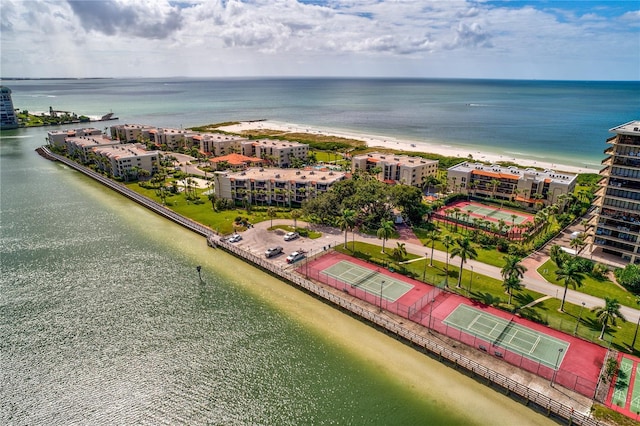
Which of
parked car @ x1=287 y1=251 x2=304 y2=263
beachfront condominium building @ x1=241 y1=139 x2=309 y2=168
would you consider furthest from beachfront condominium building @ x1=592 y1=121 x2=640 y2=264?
beachfront condominium building @ x1=241 y1=139 x2=309 y2=168

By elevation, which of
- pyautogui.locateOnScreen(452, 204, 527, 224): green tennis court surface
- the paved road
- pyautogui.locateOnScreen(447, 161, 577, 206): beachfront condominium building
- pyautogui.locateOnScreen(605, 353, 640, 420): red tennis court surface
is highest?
pyautogui.locateOnScreen(447, 161, 577, 206): beachfront condominium building

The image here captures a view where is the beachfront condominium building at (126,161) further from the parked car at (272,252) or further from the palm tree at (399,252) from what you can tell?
the palm tree at (399,252)

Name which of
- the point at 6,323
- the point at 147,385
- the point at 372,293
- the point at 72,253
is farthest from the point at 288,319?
the point at 72,253

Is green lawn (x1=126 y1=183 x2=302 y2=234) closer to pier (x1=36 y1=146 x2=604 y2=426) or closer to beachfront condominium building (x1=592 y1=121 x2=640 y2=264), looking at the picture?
pier (x1=36 y1=146 x2=604 y2=426)

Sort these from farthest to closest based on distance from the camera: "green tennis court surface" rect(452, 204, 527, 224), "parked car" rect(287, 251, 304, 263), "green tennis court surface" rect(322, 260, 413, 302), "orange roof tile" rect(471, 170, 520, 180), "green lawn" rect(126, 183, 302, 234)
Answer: "orange roof tile" rect(471, 170, 520, 180) → "green tennis court surface" rect(452, 204, 527, 224) → "green lawn" rect(126, 183, 302, 234) → "parked car" rect(287, 251, 304, 263) → "green tennis court surface" rect(322, 260, 413, 302)

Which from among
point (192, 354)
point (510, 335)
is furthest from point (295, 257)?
point (510, 335)

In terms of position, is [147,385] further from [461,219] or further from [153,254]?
[461,219]

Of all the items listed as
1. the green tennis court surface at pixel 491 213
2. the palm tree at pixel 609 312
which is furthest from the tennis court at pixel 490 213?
the palm tree at pixel 609 312
